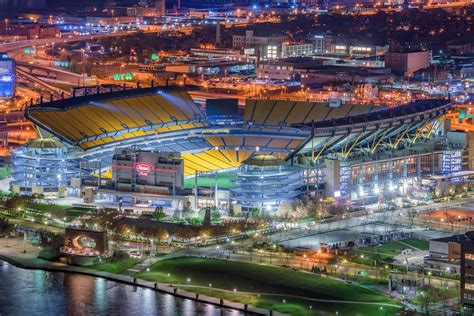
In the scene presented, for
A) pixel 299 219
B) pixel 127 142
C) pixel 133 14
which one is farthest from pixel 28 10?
Answer: pixel 299 219

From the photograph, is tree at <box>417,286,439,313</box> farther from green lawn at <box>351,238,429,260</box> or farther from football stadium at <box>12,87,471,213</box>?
football stadium at <box>12,87,471,213</box>

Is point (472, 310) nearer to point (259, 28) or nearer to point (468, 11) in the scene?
point (259, 28)

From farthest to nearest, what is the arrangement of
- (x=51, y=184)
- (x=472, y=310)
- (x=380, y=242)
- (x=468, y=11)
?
(x=468, y=11)
(x=51, y=184)
(x=380, y=242)
(x=472, y=310)

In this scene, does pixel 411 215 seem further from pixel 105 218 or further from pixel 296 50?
pixel 296 50

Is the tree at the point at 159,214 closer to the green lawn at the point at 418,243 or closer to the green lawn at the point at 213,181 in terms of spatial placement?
the green lawn at the point at 213,181

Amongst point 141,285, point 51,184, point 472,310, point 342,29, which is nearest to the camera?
point 472,310

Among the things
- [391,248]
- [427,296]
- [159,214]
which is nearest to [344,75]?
[159,214]
